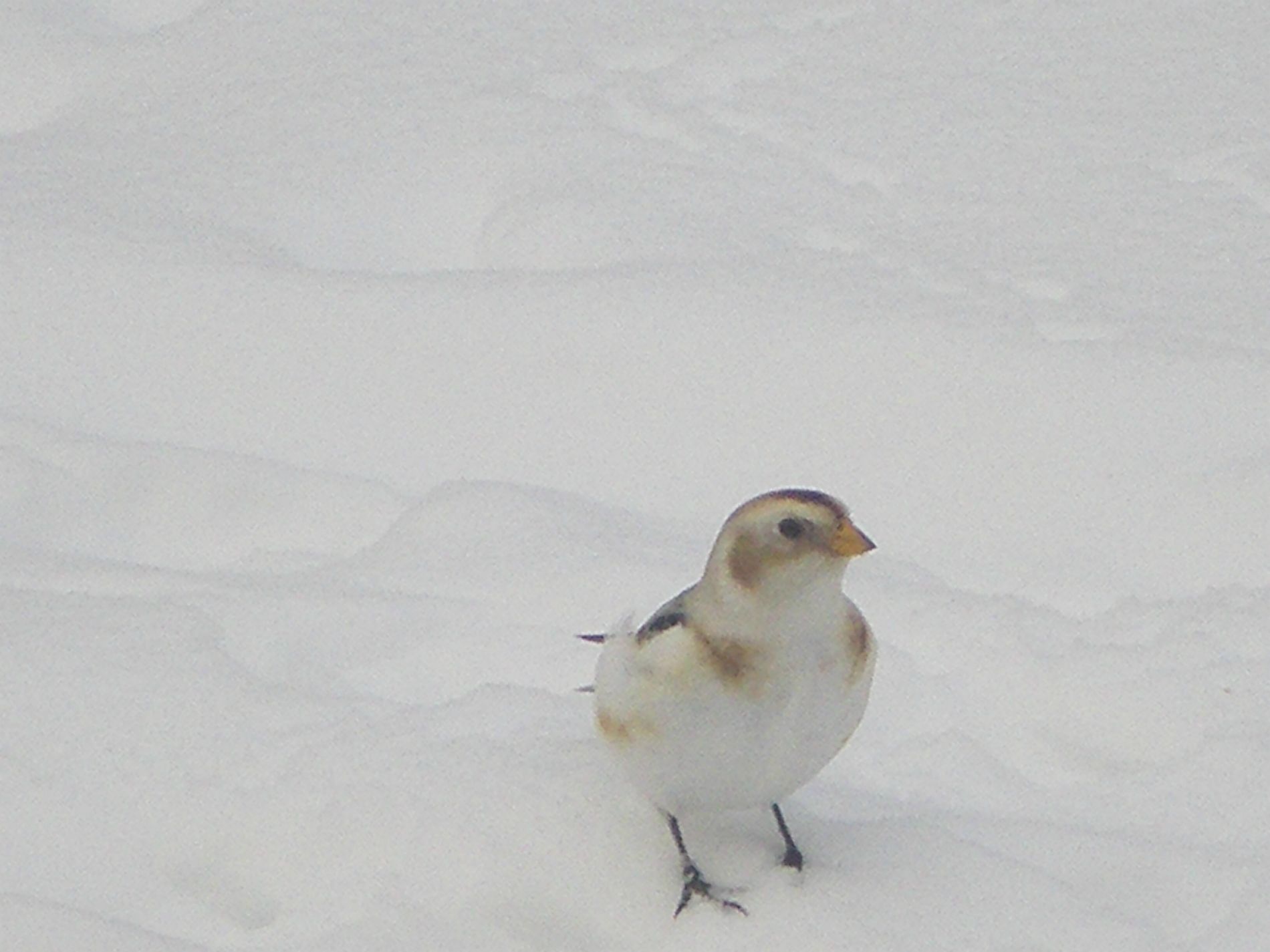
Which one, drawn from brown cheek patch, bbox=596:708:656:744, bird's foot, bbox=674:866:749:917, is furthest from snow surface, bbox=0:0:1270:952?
brown cheek patch, bbox=596:708:656:744

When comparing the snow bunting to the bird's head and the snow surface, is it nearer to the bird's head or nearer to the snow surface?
the bird's head

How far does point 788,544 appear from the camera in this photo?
96.7 inches

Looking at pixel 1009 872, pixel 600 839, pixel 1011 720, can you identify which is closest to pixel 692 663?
pixel 600 839

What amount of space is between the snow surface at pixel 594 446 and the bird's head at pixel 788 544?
1.59 ft

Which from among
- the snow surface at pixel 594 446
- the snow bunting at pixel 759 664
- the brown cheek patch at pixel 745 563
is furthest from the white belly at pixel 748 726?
the snow surface at pixel 594 446

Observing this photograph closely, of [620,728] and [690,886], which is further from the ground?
[620,728]

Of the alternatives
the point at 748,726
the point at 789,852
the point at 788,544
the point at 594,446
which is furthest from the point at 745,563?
the point at 594,446

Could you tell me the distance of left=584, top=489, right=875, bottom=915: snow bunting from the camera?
246 centimetres

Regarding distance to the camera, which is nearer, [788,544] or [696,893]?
[788,544]

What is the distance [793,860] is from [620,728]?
0.35 meters

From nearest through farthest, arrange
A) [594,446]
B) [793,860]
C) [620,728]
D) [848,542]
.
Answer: [848,542]
[620,728]
[793,860]
[594,446]

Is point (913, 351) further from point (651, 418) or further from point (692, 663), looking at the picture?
point (692, 663)

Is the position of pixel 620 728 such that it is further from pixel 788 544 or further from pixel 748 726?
pixel 788 544

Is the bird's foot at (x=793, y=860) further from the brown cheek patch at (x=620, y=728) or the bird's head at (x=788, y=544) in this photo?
the bird's head at (x=788, y=544)
